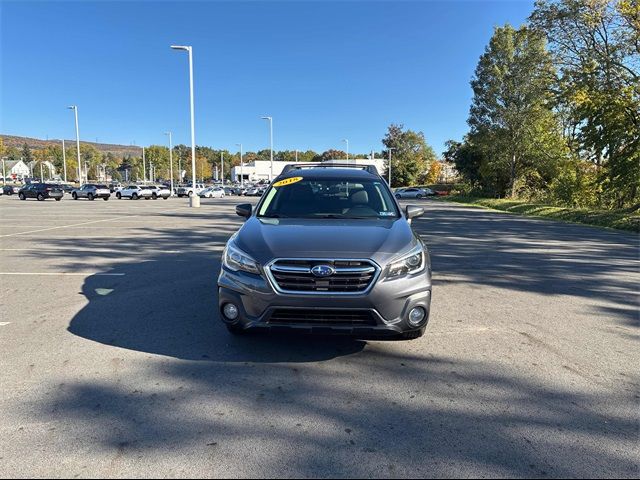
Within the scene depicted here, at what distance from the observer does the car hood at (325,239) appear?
3762 mm

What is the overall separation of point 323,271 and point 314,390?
3.02 ft

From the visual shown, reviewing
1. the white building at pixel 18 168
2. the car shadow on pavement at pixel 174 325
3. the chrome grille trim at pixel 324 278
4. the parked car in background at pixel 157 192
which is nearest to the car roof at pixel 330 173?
the car shadow on pavement at pixel 174 325

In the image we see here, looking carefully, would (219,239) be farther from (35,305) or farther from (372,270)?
(372,270)

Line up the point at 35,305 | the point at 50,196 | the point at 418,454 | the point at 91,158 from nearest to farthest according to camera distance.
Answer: the point at 418,454 < the point at 35,305 < the point at 50,196 < the point at 91,158

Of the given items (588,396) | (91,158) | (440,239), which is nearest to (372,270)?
(588,396)

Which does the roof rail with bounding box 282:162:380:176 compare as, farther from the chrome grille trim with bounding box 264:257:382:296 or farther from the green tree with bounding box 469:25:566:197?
the green tree with bounding box 469:25:566:197

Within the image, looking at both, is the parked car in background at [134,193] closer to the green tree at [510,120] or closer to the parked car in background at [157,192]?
the parked car in background at [157,192]

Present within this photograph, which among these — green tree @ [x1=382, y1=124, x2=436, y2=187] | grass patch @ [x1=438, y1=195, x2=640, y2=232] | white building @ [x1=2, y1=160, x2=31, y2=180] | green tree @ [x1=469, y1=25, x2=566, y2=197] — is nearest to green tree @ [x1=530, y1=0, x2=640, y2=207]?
grass patch @ [x1=438, y1=195, x2=640, y2=232]

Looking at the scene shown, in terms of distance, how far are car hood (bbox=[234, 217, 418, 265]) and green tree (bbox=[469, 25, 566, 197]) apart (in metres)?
34.4

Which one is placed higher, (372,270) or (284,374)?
(372,270)

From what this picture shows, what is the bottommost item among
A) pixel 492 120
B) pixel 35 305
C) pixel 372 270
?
pixel 35 305

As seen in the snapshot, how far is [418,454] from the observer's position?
2.73 metres

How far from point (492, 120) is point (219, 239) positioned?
109 ft

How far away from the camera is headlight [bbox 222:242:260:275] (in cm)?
385
